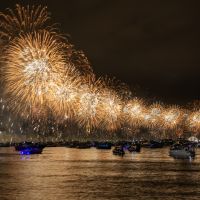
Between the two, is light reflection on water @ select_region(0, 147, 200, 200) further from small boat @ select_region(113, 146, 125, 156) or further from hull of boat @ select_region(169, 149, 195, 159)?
small boat @ select_region(113, 146, 125, 156)

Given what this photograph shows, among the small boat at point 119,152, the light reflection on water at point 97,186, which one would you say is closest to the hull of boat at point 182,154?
the small boat at point 119,152

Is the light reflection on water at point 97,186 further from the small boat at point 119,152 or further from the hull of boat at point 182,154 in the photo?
the small boat at point 119,152

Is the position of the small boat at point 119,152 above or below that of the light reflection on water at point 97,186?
above

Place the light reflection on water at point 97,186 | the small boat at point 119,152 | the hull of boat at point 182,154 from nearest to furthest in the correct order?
1. the light reflection on water at point 97,186
2. the hull of boat at point 182,154
3. the small boat at point 119,152

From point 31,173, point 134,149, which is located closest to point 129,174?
point 31,173

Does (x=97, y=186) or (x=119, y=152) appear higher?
(x=119, y=152)

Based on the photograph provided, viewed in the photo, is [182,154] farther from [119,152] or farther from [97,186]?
[97,186]

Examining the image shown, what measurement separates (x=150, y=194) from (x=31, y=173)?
3028cm

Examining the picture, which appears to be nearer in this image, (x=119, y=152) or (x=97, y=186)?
(x=97, y=186)

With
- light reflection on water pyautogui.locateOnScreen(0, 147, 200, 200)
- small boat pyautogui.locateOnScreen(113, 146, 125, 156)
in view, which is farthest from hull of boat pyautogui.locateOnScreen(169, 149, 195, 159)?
light reflection on water pyautogui.locateOnScreen(0, 147, 200, 200)

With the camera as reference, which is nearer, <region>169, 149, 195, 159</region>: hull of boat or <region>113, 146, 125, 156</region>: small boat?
<region>169, 149, 195, 159</region>: hull of boat

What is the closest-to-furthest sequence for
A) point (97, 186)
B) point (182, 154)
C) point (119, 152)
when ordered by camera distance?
point (97, 186)
point (182, 154)
point (119, 152)

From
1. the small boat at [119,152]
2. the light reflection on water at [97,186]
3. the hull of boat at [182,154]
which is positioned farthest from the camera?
the small boat at [119,152]

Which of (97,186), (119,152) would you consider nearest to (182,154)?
(119,152)
